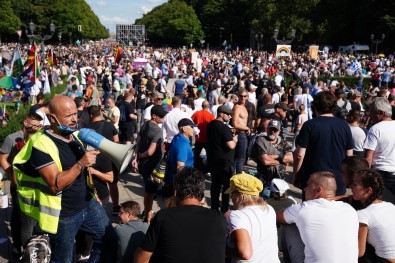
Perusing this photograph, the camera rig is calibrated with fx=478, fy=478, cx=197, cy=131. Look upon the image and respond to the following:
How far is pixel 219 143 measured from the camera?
6.55 metres

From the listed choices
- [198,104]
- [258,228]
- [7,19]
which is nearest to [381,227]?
[258,228]

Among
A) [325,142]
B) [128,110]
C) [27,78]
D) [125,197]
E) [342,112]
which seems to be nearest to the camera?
[325,142]

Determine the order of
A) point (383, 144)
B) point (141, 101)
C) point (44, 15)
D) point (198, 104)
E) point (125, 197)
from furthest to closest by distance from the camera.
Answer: point (44, 15) < point (141, 101) < point (198, 104) < point (125, 197) < point (383, 144)

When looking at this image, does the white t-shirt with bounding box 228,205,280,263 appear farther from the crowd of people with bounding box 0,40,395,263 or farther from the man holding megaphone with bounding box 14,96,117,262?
the man holding megaphone with bounding box 14,96,117,262

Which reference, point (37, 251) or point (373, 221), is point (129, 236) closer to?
point (37, 251)

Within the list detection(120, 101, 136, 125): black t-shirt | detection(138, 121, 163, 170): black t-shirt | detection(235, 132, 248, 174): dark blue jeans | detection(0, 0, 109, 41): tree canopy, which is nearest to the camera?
detection(138, 121, 163, 170): black t-shirt

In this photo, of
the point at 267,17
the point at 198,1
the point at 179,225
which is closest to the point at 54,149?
the point at 179,225

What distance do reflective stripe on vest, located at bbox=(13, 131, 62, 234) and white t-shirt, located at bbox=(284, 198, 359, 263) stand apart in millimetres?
1859

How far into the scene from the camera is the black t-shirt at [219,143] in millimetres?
6504

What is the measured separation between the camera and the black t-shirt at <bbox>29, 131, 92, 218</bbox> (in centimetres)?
355

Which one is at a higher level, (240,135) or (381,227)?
(381,227)

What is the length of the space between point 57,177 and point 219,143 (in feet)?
10.8

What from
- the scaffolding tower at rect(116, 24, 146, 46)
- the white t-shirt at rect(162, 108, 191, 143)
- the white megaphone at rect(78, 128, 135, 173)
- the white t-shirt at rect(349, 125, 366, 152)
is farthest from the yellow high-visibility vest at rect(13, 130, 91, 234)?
the scaffolding tower at rect(116, 24, 146, 46)

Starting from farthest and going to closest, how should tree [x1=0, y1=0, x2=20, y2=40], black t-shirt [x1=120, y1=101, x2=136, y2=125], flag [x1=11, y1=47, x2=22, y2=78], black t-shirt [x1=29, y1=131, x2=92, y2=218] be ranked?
1. tree [x1=0, y1=0, x2=20, y2=40]
2. flag [x1=11, y1=47, x2=22, y2=78]
3. black t-shirt [x1=120, y1=101, x2=136, y2=125]
4. black t-shirt [x1=29, y1=131, x2=92, y2=218]
